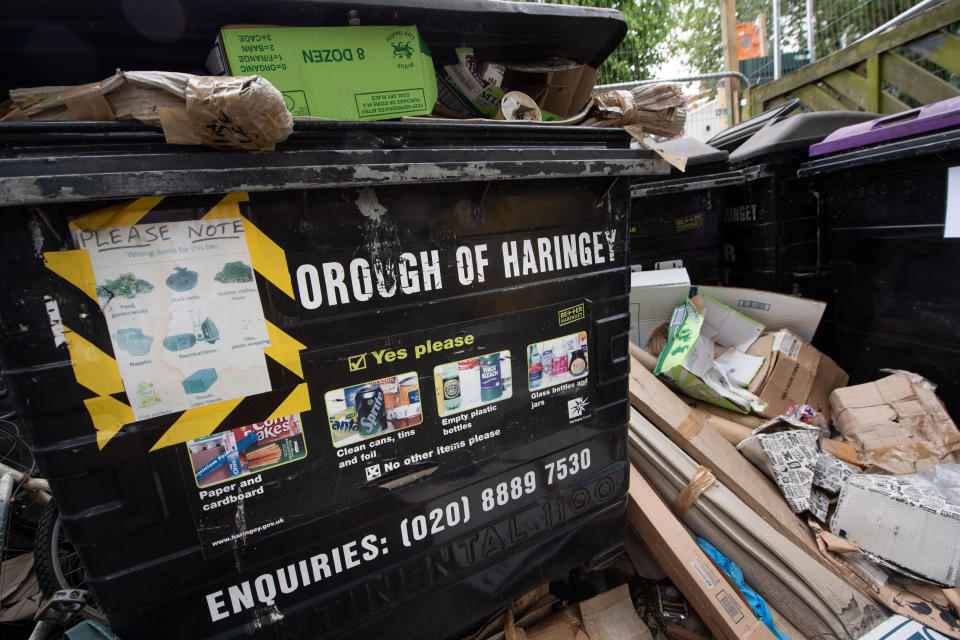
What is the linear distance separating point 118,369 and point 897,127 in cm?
297

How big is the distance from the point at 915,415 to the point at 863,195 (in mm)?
1083

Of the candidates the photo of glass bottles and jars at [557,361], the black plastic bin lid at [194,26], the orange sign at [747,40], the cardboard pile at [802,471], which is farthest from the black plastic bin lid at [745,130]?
the orange sign at [747,40]

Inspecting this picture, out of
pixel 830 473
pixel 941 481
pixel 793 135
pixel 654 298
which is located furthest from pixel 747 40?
pixel 830 473

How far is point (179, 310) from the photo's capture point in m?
0.90

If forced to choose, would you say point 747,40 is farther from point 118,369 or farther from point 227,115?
point 118,369

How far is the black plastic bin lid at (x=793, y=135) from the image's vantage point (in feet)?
9.18

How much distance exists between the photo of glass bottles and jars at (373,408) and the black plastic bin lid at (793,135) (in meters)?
2.78

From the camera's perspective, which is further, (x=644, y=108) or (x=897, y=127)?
(x=897, y=127)

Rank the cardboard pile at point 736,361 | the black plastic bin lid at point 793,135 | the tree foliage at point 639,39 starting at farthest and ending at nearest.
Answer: the tree foliage at point 639,39, the black plastic bin lid at point 793,135, the cardboard pile at point 736,361

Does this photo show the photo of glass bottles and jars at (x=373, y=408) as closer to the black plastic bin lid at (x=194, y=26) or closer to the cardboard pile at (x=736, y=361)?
the black plastic bin lid at (x=194, y=26)

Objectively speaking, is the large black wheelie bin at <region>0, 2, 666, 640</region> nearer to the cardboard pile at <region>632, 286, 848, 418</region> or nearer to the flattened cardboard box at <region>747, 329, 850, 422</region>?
the cardboard pile at <region>632, 286, 848, 418</region>

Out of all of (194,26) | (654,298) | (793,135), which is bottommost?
(654,298)

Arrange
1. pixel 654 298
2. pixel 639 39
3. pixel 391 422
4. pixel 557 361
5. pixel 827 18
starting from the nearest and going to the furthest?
pixel 391 422
pixel 557 361
pixel 654 298
pixel 827 18
pixel 639 39

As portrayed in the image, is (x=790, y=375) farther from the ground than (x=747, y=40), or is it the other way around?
(x=747, y=40)
